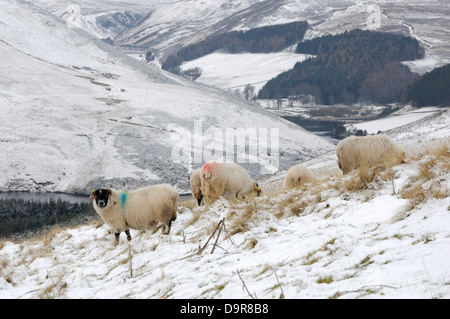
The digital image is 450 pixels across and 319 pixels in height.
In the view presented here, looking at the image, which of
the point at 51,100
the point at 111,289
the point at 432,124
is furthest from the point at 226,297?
the point at 51,100

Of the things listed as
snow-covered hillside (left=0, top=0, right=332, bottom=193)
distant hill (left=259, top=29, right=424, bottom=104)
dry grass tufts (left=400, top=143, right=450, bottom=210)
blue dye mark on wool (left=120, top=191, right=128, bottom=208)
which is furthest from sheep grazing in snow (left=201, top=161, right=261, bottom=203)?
distant hill (left=259, top=29, right=424, bottom=104)

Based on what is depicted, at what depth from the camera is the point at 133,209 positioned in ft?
34.4

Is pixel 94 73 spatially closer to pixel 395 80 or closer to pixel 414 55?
pixel 395 80

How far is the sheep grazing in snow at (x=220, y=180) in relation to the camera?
43.4ft

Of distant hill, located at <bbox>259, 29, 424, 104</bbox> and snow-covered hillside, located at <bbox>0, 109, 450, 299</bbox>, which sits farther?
distant hill, located at <bbox>259, 29, 424, 104</bbox>

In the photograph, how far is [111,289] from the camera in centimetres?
616

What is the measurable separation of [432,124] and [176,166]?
1242 inches

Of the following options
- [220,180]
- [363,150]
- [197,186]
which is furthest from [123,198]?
[363,150]

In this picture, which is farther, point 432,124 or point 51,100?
point 51,100

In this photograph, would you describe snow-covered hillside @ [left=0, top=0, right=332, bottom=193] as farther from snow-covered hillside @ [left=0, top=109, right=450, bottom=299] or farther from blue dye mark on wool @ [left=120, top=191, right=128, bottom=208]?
snow-covered hillside @ [left=0, top=109, right=450, bottom=299]

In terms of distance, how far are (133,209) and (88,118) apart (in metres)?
53.3

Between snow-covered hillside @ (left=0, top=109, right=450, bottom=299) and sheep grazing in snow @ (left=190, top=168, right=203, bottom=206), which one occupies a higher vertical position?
snow-covered hillside @ (left=0, top=109, right=450, bottom=299)

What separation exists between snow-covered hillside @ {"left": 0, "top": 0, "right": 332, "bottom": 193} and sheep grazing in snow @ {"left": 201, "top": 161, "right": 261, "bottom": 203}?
3446 centimetres

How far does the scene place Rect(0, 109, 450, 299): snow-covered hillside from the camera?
13.0 ft
